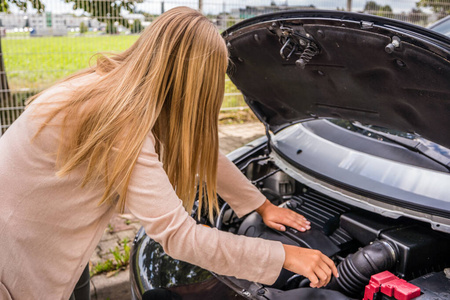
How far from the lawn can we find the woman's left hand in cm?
286

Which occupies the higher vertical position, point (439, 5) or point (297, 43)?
point (439, 5)

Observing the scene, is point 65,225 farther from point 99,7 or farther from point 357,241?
point 99,7

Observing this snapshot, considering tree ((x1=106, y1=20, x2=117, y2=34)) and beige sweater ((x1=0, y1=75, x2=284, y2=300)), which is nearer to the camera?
beige sweater ((x1=0, y1=75, x2=284, y2=300))

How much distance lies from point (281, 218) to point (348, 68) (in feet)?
2.00

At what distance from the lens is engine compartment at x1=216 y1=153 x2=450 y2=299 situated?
1.45 metres

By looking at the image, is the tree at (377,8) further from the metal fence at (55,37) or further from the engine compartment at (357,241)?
the engine compartment at (357,241)

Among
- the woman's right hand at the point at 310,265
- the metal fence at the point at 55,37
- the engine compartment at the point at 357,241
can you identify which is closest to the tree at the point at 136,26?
the metal fence at the point at 55,37

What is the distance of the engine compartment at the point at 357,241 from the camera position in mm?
1447

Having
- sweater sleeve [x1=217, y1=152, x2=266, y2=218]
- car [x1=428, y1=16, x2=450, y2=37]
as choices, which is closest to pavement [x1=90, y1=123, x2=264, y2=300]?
sweater sleeve [x1=217, y1=152, x2=266, y2=218]

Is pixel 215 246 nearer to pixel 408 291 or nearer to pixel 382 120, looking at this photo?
pixel 408 291

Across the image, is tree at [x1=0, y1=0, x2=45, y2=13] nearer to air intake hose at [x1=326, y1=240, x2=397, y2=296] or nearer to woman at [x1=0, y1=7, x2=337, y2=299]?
woman at [x1=0, y1=7, x2=337, y2=299]

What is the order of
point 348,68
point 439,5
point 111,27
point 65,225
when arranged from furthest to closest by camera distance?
1. point 439,5
2. point 111,27
3. point 348,68
4. point 65,225

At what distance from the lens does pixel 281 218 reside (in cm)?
172

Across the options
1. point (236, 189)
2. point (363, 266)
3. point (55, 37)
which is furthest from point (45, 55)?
point (363, 266)
